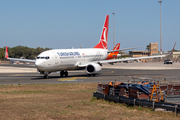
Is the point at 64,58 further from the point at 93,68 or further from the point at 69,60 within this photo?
the point at 93,68

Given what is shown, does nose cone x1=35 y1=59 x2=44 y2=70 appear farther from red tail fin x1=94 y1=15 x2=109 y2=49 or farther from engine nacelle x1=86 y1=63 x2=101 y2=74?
red tail fin x1=94 y1=15 x2=109 y2=49

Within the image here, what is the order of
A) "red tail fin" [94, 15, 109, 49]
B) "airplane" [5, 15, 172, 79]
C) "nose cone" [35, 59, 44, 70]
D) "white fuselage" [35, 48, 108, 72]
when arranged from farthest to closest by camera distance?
"red tail fin" [94, 15, 109, 49]
"airplane" [5, 15, 172, 79]
"white fuselage" [35, 48, 108, 72]
"nose cone" [35, 59, 44, 70]

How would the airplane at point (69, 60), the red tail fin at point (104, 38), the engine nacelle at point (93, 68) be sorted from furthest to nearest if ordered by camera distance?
the red tail fin at point (104, 38)
the engine nacelle at point (93, 68)
the airplane at point (69, 60)

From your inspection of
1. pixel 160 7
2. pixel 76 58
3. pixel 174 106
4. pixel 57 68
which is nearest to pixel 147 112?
pixel 174 106

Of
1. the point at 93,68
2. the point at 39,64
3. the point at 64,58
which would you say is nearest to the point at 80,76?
the point at 93,68

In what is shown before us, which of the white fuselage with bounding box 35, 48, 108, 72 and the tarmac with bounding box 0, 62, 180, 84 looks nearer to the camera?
the tarmac with bounding box 0, 62, 180, 84

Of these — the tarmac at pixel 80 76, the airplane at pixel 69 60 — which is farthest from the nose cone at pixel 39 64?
the tarmac at pixel 80 76

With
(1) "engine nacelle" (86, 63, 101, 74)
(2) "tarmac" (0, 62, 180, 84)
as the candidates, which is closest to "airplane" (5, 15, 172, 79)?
(1) "engine nacelle" (86, 63, 101, 74)

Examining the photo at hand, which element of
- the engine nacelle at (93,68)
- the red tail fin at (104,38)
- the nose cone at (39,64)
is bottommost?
the engine nacelle at (93,68)

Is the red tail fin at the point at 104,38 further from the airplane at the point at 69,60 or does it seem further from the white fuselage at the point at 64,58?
the white fuselage at the point at 64,58

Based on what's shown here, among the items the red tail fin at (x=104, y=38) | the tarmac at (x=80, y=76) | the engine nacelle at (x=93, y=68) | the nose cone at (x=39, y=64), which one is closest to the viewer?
the tarmac at (x=80, y=76)

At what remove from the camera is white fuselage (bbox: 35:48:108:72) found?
4278cm

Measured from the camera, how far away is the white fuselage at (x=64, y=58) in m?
42.8

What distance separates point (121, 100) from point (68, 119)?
4813mm
